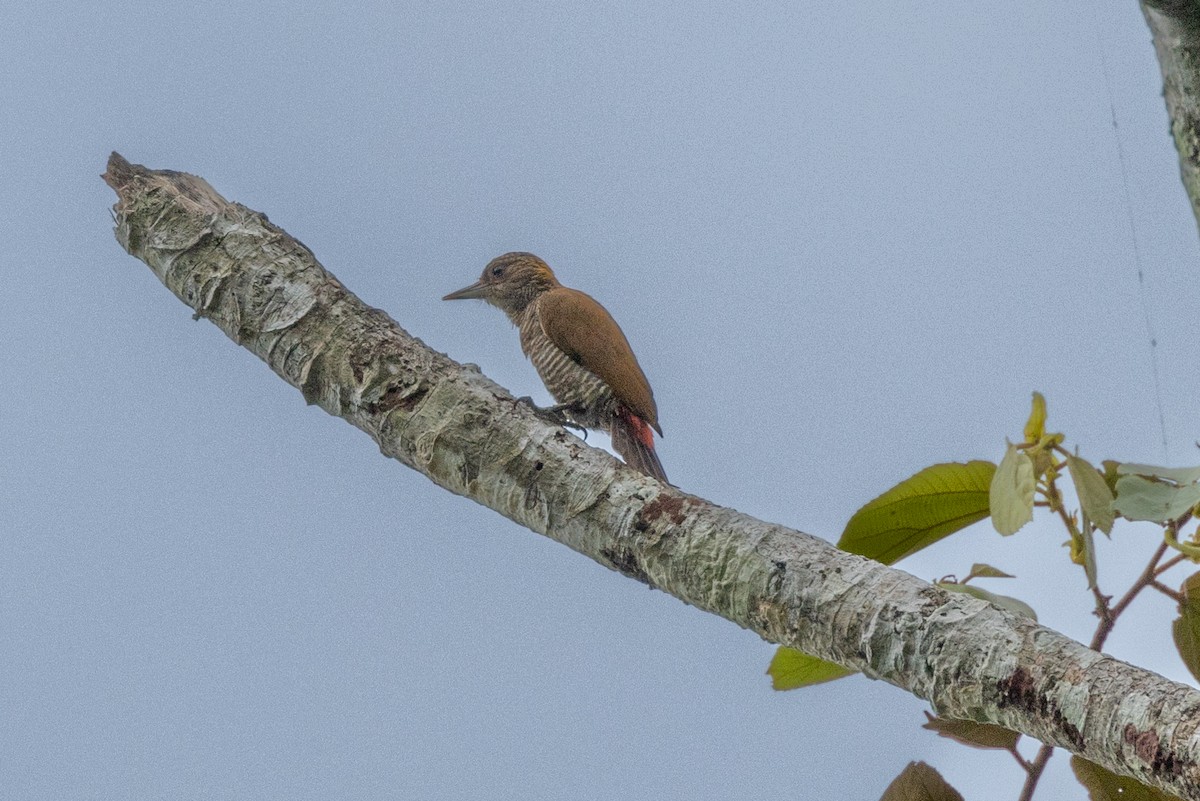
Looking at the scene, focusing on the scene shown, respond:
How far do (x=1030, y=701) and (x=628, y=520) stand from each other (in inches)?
31.3

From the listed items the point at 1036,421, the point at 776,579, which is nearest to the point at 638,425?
the point at 776,579

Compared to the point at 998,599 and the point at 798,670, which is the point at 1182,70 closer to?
the point at 998,599

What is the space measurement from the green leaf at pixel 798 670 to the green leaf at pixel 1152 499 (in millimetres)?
602

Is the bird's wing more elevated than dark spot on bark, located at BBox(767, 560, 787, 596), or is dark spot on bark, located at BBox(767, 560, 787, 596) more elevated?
the bird's wing

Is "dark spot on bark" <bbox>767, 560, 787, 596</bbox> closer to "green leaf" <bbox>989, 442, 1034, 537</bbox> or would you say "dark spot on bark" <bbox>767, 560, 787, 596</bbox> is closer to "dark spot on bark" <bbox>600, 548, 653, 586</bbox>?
"dark spot on bark" <bbox>600, 548, 653, 586</bbox>

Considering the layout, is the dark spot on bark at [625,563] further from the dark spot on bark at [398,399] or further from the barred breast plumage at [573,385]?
the barred breast plumage at [573,385]

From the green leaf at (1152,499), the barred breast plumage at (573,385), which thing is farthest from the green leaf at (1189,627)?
the barred breast plumage at (573,385)

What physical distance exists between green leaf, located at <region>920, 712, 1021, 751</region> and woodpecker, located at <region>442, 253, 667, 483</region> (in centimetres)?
300

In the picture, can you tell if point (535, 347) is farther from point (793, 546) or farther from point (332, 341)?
point (793, 546)

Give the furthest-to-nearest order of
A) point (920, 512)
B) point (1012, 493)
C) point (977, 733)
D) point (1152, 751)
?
point (920, 512) < point (977, 733) < point (1012, 493) < point (1152, 751)

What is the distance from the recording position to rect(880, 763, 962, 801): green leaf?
81.2 inches

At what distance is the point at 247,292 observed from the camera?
268 cm

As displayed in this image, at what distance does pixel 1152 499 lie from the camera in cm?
187

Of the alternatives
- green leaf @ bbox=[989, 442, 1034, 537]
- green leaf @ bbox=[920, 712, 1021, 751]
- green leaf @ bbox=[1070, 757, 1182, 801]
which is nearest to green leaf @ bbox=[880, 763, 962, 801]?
green leaf @ bbox=[920, 712, 1021, 751]
